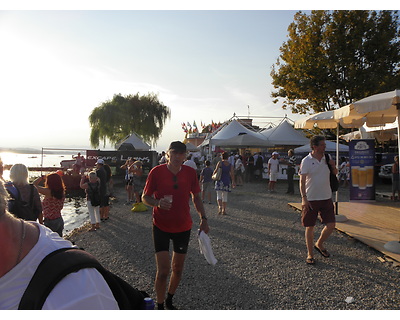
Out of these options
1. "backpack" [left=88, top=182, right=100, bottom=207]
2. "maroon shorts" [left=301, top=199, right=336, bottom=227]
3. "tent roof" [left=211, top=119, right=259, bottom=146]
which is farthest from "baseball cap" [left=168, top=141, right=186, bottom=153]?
"tent roof" [left=211, top=119, right=259, bottom=146]

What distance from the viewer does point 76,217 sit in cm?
1119

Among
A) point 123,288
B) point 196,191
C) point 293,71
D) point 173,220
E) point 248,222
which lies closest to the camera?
point 123,288

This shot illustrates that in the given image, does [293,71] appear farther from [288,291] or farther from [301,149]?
[288,291]

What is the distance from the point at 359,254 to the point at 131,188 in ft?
28.5

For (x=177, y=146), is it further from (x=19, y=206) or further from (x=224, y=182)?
(x=224, y=182)

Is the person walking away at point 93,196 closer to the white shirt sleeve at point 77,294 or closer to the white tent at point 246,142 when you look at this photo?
the white shirt sleeve at point 77,294

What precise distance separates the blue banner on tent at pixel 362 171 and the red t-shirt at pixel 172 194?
350 inches

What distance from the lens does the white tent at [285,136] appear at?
21.1m

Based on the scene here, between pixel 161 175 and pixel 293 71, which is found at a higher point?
pixel 293 71

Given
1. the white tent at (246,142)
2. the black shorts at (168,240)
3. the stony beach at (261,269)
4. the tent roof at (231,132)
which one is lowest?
the stony beach at (261,269)

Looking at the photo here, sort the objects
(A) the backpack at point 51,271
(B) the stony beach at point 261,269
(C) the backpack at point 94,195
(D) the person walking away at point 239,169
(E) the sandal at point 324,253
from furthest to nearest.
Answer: (D) the person walking away at point 239,169 → (C) the backpack at point 94,195 → (E) the sandal at point 324,253 → (B) the stony beach at point 261,269 → (A) the backpack at point 51,271

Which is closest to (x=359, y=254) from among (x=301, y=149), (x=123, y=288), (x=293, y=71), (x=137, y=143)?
(x=123, y=288)

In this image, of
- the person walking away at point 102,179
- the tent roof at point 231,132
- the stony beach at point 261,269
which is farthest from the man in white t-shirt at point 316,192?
the tent roof at point 231,132

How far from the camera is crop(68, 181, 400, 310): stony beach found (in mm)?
3807
